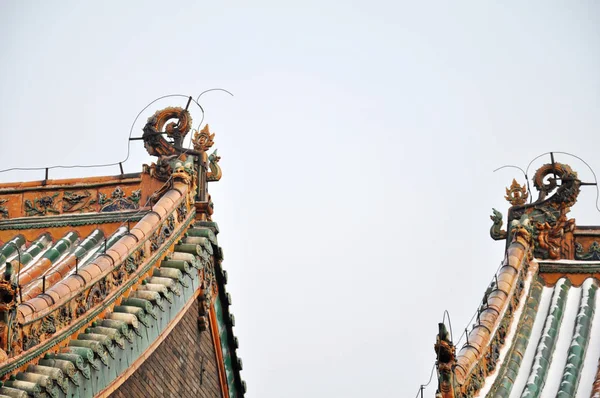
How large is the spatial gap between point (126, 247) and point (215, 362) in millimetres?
3737

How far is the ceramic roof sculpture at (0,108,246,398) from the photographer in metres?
25.4

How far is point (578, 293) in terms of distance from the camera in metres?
32.8

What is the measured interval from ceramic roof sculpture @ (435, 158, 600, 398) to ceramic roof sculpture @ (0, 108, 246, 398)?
427 cm

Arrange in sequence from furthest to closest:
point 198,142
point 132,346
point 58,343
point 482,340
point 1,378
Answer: point 198,142 < point 482,340 < point 132,346 < point 58,343 < point 1,378

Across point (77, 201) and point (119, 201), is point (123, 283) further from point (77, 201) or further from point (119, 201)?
point (77, 201)

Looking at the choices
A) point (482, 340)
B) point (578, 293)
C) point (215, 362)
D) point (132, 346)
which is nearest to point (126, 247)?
point (132, 346)

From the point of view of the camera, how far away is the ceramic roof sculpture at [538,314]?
29078 millimetres

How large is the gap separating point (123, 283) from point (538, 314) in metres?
7.48

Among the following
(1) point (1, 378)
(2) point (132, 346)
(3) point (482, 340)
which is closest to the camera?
(1) point (1, 378)

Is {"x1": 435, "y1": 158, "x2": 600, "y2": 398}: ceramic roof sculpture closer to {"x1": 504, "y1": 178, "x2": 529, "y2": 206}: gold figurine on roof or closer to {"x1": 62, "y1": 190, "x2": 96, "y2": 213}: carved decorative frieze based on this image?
{"x1": 504, "y1": 178, "x2": 529, "y2": 206}: gold figurine on roof

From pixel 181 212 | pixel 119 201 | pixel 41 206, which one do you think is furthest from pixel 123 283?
pixel 41 206

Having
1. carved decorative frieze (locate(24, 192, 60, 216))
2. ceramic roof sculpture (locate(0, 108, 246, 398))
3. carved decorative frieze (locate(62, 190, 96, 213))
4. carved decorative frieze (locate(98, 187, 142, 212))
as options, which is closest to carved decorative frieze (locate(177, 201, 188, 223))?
ceramic roof sculpture (locate(0, 108, 246, 398))

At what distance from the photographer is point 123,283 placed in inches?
1118

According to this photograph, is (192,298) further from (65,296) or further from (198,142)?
(65,296)
